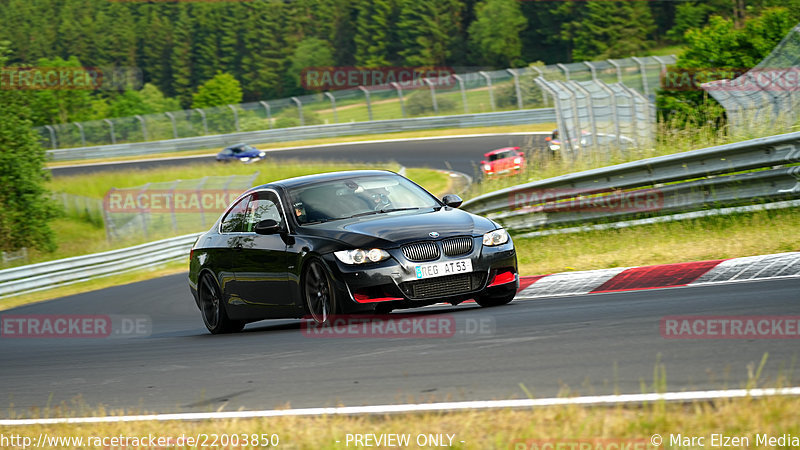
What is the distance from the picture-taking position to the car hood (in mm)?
8359

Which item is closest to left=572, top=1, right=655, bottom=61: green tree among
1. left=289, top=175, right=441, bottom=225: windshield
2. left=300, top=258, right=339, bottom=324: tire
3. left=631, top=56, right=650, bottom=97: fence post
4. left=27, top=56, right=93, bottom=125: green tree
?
left=631, top=56, right=650, bottom=97: fence post

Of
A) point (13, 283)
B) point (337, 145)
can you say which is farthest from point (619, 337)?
point (337, 145)

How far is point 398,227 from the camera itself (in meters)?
8.58

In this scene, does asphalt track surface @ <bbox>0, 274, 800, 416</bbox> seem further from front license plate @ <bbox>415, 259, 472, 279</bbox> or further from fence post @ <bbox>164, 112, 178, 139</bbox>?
fence post @ <bbox>164, 112, 178, 139</bbox>

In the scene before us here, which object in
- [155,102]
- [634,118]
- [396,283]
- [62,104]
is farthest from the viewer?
[155,102]

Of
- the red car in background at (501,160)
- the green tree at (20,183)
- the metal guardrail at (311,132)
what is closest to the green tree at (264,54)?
the metal guardrail at (311,132)

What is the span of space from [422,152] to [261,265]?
1348 inches

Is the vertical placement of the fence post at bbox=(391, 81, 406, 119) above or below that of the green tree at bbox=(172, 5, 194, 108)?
above

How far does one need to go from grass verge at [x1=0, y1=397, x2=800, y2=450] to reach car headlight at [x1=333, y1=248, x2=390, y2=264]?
11.0 feet

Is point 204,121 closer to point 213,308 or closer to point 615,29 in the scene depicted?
point 615,29

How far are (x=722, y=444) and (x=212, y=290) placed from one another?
7799 mm

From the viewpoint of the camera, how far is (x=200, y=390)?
6242 mm

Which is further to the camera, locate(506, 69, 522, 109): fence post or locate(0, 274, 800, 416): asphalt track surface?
locate(506, 69, 522, 109): fence post

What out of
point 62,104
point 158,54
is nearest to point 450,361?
point 62,104
